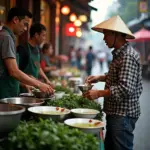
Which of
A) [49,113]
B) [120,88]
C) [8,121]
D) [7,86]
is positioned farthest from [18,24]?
[8,121]

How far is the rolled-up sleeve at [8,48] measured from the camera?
3953mm

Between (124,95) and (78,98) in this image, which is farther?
(78,98)

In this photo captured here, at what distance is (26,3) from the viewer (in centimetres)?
930

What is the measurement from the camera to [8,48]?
3.98 m

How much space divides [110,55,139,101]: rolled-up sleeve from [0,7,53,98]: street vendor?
2.75ft

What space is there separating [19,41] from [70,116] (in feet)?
18.9

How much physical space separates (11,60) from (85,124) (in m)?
1.27

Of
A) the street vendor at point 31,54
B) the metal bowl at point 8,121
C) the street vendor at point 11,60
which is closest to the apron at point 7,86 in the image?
the street vendor at point 11,60

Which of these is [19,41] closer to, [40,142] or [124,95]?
[124,95]

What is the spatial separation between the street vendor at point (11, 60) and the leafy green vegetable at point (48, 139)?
120cm

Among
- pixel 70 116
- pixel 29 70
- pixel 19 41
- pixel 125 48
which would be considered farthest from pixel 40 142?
pixel 19 41

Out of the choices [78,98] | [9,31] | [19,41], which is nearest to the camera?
[9,31]

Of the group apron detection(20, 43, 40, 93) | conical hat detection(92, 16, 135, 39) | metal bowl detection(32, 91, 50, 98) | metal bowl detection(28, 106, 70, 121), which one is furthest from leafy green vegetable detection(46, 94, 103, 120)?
apron detection(20, 43, 40, 93)

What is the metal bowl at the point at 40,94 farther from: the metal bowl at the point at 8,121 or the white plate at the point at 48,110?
the metal bowl at the point at 8,121
